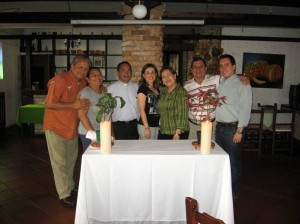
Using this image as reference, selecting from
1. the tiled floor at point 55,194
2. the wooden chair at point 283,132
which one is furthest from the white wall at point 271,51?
the tiled floor at point 55,194

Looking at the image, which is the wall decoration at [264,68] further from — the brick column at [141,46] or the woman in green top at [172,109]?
the woman in green top at [172,109]

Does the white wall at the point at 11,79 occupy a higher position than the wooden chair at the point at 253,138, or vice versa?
the white wall at the point at 11,79

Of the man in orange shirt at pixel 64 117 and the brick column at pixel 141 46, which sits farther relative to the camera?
the brick column at pixel 141 46

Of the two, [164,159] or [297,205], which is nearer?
[164,159]

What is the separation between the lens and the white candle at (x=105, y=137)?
2.30 metres

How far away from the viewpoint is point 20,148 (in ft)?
19.0

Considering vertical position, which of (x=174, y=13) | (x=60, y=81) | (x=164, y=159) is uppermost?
(x=174, y=13)

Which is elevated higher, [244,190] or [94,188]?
[94,188]

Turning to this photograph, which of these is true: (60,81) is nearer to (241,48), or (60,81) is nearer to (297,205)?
(297,205)

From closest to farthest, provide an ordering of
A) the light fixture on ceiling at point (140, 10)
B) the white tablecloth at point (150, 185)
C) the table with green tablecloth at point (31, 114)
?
1. the white tablecloth at point (150, 185)
2. the light fixture on ceiling at point (140, 10)
3. the table with green tablecloth at point (31, 114)

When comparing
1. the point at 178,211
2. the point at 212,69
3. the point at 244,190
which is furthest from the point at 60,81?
the point at 212,69

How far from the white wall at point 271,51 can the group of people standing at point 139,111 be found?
4214mm

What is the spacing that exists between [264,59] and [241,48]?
658 millimetres

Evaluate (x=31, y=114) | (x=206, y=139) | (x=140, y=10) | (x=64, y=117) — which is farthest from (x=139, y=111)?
(x=31, y=114)
